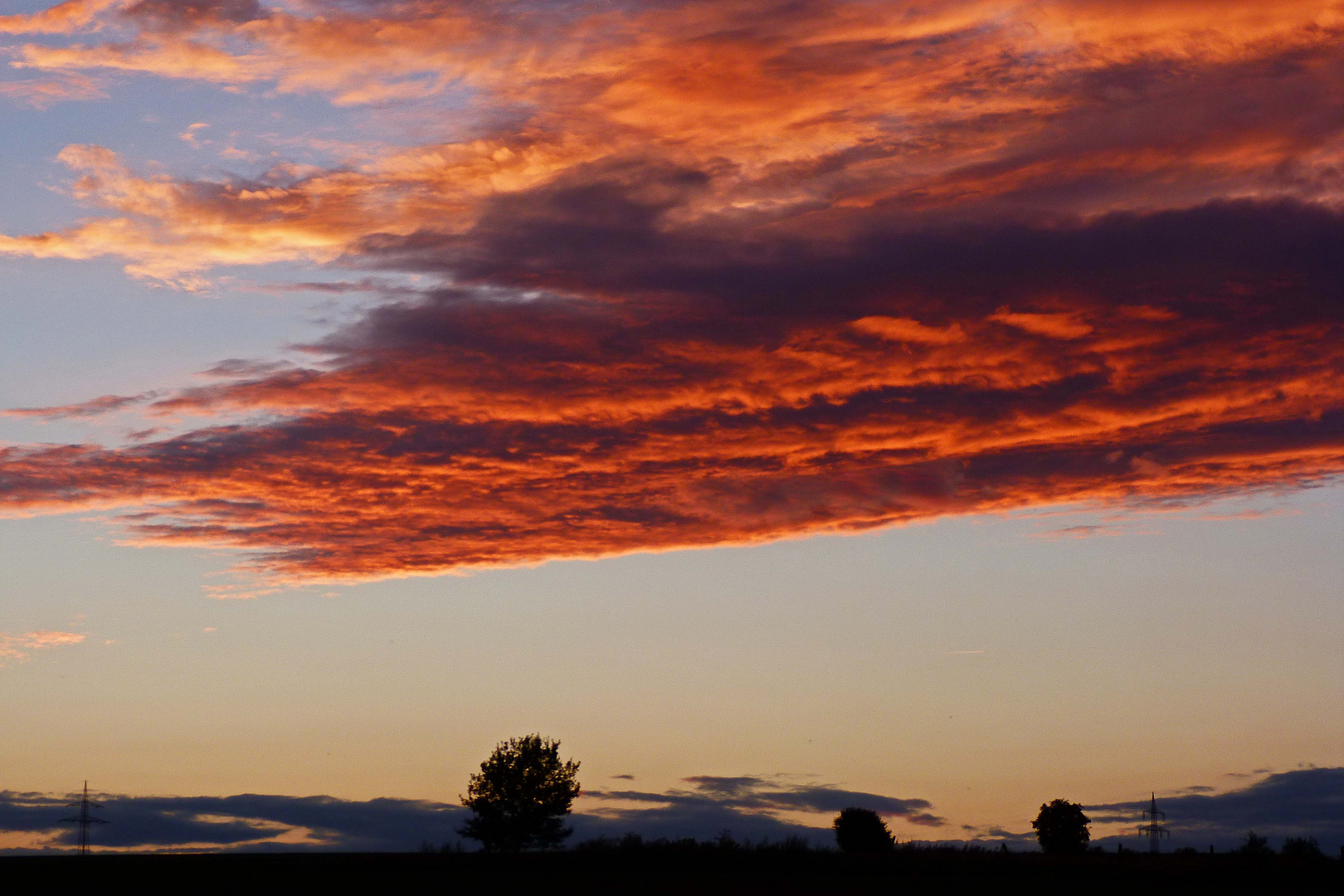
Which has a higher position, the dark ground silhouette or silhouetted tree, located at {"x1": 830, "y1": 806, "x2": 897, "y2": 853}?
the dark ground silhouette

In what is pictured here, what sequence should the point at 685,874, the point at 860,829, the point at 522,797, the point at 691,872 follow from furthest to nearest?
the point at 860,829 → the point at 522,797 → the point at 691,872 → the point at 685,874

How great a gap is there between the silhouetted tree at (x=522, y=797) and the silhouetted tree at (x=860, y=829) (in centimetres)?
4399

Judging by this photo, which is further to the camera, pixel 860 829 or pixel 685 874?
pixel 860 829

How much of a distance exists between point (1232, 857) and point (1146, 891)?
1772cm

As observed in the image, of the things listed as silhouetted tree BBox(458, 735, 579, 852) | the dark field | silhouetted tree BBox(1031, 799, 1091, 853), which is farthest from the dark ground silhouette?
silhouetted tree BBox(1031, 799, 1091, 853)

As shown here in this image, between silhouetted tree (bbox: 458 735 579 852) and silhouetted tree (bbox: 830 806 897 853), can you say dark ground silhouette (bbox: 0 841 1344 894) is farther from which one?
silhouetted tree (bbox: 830 806 897 853)

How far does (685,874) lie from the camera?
53781 mm

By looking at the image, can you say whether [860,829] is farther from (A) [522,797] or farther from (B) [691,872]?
(B) [691,872]

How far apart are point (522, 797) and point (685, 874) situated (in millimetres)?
73590

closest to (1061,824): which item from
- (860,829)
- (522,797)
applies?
(860,829)

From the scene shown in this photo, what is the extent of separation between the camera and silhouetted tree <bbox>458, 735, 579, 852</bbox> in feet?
402

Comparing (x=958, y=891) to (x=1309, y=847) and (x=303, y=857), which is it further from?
(x=1309, y=847)

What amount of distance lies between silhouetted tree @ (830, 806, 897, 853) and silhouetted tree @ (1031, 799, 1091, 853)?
32655 mm

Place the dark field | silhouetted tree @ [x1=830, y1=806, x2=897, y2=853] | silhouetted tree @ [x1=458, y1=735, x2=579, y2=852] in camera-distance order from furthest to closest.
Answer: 1. silhouetted tree @ [x1=830, y1=806, x2=897, y2=853]
2. silhouetted tree @ [x1=458, y1=735, x2=579, y2=852]
3. the dark field
